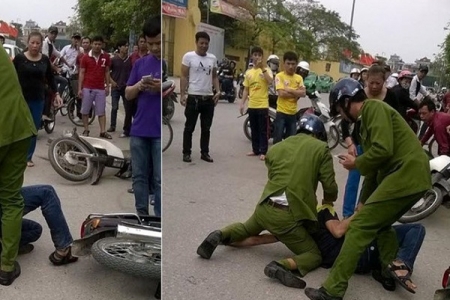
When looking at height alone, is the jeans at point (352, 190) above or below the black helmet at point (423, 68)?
below

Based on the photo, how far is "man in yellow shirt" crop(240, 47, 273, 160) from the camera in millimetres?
1431

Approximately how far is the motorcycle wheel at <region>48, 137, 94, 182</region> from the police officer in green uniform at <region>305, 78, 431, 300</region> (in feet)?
2.67

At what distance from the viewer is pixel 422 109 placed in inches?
69.8

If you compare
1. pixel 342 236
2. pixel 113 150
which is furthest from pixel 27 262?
pixel 342 236

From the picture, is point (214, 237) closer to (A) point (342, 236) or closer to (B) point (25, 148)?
(A) point (342, 236)

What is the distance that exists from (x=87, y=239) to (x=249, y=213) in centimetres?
67

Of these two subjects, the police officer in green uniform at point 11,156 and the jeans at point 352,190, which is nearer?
the police officer in green uniform at point 11,156

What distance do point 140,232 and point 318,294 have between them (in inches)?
36.7

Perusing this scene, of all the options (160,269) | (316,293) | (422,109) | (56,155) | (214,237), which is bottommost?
(316,293)

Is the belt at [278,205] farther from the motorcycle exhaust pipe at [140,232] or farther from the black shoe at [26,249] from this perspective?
the black shoe at [26,249]

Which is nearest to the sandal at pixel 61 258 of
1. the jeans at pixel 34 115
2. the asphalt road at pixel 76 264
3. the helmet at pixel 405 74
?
the asphalt road at pixel 76 264

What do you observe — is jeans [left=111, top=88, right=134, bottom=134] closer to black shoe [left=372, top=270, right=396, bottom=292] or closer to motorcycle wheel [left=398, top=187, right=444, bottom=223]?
black shoe [left=372, top=270, right=396, bottom=292]

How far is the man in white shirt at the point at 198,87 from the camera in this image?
1043 millimetres

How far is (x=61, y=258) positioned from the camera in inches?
72.9
